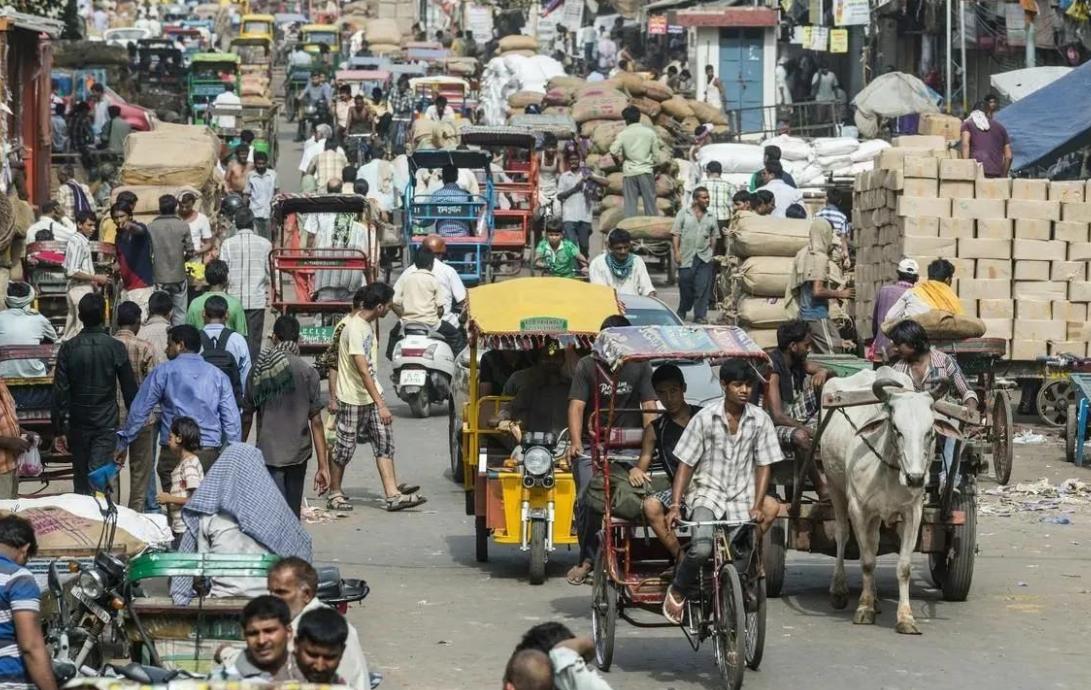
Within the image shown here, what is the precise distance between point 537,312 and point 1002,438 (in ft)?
14.8

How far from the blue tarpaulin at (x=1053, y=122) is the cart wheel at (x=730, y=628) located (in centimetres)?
1529

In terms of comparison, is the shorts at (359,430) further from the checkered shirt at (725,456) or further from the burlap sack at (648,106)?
the burlap sack at (648,106)

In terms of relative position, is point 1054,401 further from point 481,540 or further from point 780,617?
point 780,617

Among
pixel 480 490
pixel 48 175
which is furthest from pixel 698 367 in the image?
pixel 48 175

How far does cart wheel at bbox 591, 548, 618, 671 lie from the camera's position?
9.61 meters

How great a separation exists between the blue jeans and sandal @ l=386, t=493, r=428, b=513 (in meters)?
8.21

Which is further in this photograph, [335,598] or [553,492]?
[553,492]

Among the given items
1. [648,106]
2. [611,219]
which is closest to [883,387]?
[611,219]

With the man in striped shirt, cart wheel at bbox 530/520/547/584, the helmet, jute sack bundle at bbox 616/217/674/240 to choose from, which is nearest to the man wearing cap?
cart wheel at bbox 530/520/547/584

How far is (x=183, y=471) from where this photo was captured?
34.9 feet

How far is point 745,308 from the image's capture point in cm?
2034

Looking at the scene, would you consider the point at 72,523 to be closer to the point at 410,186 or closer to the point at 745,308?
the point at 745,308

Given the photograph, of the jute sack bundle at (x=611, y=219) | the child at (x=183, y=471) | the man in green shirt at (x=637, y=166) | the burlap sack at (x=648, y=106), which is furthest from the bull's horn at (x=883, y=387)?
the burlap sack at (x=648, y=106)

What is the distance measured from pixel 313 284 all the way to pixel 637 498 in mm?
10730
